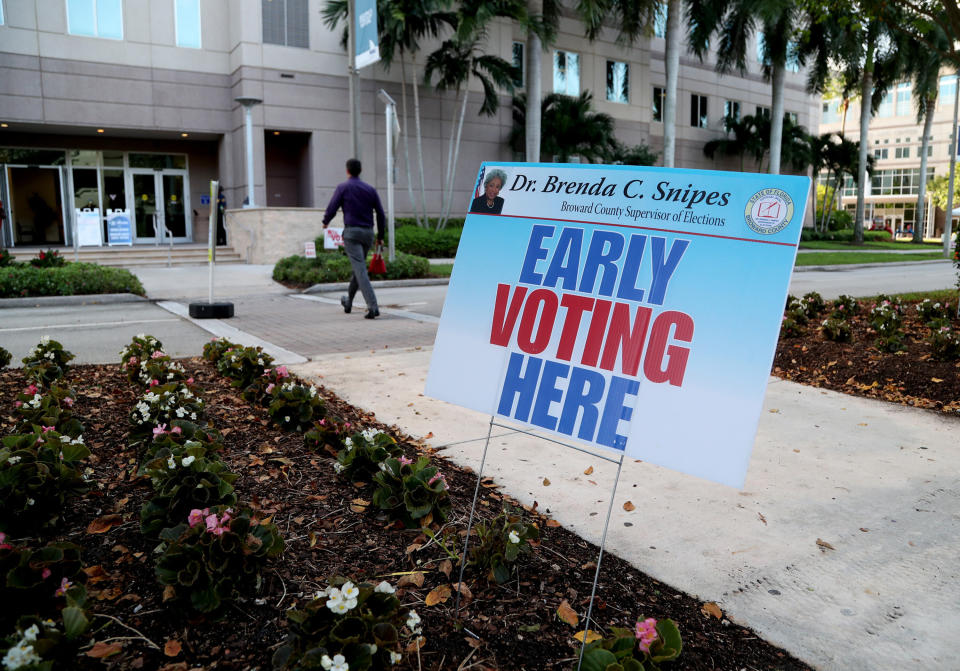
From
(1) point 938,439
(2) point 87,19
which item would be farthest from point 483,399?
(2) point 87,19

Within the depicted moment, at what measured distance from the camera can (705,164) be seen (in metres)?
36.9

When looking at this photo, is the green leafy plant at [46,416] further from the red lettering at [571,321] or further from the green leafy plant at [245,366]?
the red lettering at [571,321]

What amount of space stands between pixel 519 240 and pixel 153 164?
27.3 meters

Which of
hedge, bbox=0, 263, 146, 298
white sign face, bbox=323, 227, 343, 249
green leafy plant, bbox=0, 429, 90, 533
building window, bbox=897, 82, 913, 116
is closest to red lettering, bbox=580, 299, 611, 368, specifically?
green leafy plant, bbox=0, 429, 90, 533

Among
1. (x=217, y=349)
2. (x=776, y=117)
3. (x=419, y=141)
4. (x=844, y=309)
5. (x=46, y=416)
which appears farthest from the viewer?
(x=776, y=117)

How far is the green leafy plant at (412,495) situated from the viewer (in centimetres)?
306

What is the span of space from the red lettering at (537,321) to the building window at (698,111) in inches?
1467

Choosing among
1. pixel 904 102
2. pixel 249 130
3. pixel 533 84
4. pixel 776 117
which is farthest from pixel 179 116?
pixel 904 102

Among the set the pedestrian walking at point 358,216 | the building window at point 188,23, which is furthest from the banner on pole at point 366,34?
the building window at point 188,23

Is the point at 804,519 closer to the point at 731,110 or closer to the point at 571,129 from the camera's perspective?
the point at 571,129

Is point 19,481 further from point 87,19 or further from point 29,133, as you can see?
point 29,133

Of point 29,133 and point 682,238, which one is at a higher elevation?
point 29,133

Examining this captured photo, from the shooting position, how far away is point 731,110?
1533 inches

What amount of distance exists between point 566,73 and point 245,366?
2912cm
